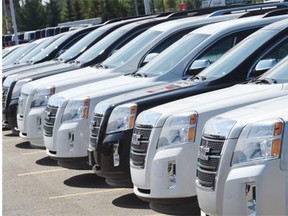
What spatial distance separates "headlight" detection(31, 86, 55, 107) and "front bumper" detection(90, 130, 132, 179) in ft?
11.7

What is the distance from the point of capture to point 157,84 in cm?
945

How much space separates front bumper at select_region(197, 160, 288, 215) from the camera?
5344mm

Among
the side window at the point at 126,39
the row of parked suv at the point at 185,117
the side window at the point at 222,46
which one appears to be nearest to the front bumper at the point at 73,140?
the row of parked suv at the point at 185,117

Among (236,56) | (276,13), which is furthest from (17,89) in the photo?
(236,56)

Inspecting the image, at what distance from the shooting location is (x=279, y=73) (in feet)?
24.3

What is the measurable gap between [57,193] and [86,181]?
737 mm

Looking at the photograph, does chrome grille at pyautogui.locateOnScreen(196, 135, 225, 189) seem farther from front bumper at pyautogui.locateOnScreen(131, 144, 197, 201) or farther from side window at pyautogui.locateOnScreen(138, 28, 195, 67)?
side window at pyautogui.locateOnScreen(138, 28, 195, 67)

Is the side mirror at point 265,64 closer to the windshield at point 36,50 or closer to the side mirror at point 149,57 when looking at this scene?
the side mirror at point 149,57

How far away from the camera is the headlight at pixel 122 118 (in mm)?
8273

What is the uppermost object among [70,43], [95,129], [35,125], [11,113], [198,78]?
[198,78]

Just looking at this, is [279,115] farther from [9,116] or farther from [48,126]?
[9,116]

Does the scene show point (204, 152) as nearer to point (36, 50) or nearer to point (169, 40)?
point (169, 40)

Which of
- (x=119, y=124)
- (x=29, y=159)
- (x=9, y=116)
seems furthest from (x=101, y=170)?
(x=9, y=116)

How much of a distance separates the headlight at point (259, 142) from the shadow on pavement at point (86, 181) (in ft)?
13.9
